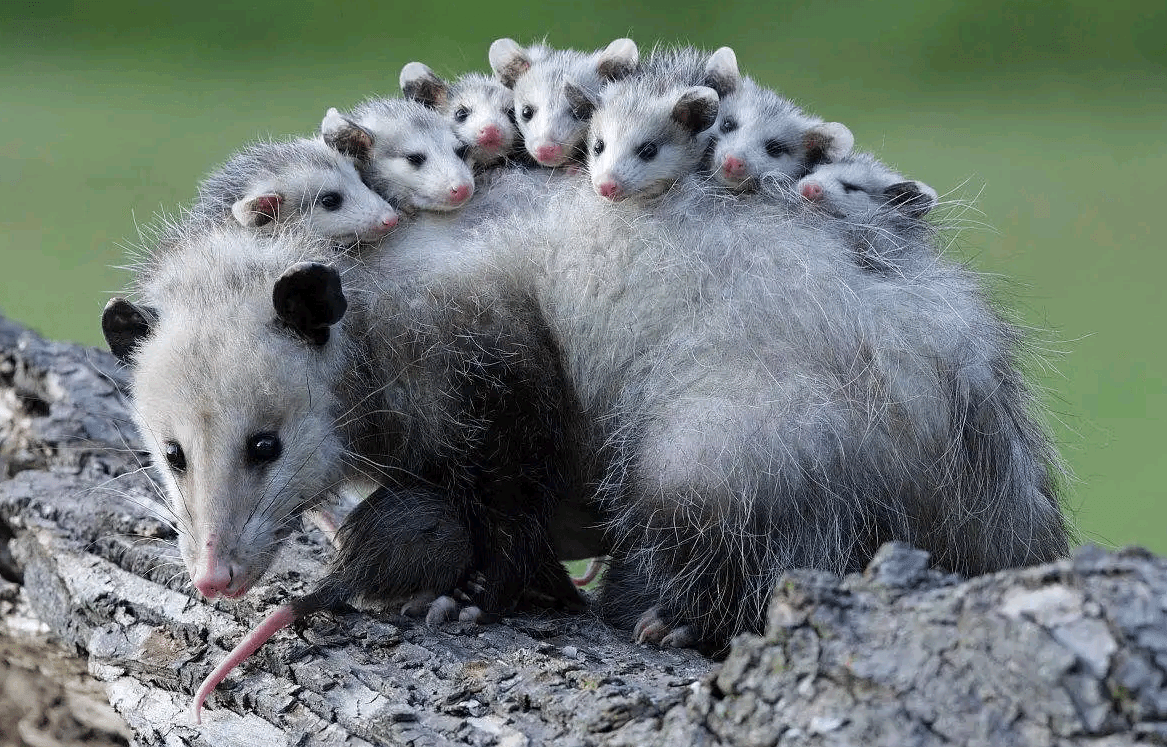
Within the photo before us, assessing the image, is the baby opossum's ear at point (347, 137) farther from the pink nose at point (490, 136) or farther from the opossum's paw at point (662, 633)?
the opossum's paw at point (662, 633)

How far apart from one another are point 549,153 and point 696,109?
289mm

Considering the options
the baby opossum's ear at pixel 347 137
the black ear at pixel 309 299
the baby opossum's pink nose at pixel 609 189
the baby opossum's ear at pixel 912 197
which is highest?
the baby opossum's ear at pixel 912 197

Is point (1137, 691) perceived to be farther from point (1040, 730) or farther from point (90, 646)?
point (90, 646)

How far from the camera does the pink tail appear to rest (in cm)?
189

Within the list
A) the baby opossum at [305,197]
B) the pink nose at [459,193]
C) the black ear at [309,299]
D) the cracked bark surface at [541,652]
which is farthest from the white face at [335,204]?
the cracked bark surface at [541,652]

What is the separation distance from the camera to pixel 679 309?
213 cm

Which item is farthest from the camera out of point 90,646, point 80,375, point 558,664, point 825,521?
point 80,375

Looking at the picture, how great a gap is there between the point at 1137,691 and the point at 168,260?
176cm

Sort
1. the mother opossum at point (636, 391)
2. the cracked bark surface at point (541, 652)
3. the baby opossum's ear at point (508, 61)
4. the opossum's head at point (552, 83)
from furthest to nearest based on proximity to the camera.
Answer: the baby opossum's ear at point (508, 61)
the opossum's head at point (552, 83)
the mother opossum at point (636, 391)
the cracked bark surface at point (541, 652)

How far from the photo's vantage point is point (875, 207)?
225 centimetres

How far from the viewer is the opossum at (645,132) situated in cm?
220

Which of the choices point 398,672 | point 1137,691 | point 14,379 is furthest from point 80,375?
point 1137,691

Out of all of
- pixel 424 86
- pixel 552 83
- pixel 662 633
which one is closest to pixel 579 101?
pixel 552 83

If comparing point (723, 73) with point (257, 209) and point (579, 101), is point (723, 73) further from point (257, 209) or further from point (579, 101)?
point (257, 209)
